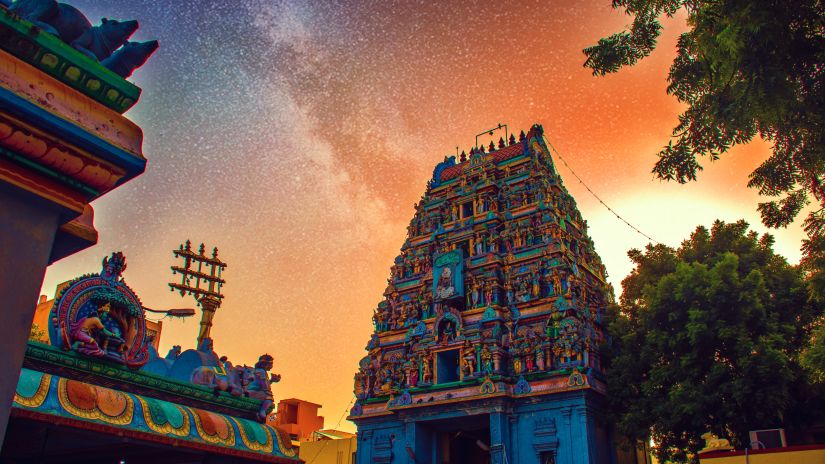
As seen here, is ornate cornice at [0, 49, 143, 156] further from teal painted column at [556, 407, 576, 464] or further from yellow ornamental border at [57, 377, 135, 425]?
teal painted column at [556, 407, 576, 464]

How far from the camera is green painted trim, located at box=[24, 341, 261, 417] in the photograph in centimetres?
759

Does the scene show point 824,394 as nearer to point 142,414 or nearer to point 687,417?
point 687,417

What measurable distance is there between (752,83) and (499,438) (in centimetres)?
1910

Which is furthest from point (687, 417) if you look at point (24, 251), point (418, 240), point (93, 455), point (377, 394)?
point (24, 251)

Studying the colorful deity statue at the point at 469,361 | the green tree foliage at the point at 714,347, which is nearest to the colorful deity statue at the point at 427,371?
the colorful deity statue at the point at 469,361

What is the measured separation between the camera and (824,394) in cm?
2034

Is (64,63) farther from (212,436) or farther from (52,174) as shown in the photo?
(212,436)

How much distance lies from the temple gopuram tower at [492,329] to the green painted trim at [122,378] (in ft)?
50.5

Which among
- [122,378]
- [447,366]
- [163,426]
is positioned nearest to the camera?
[163,426]

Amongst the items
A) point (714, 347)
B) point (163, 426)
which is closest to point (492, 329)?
point (714, 347)

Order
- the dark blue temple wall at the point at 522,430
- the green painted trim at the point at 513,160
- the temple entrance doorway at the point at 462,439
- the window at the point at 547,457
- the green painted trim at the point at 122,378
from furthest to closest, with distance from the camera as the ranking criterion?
the green painted trim at the point at 513,160 < the temple entrance doorway at the point at 462,439 < the window at the point at 547,457 < the dark blue temple wall at the point at 522,430 < the green painted trim at the point at 122,378

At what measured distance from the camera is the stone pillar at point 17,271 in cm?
278

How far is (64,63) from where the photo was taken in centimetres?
313

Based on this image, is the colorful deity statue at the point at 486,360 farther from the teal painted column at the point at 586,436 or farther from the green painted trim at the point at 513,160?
the green painted trim at the point at 513,160
